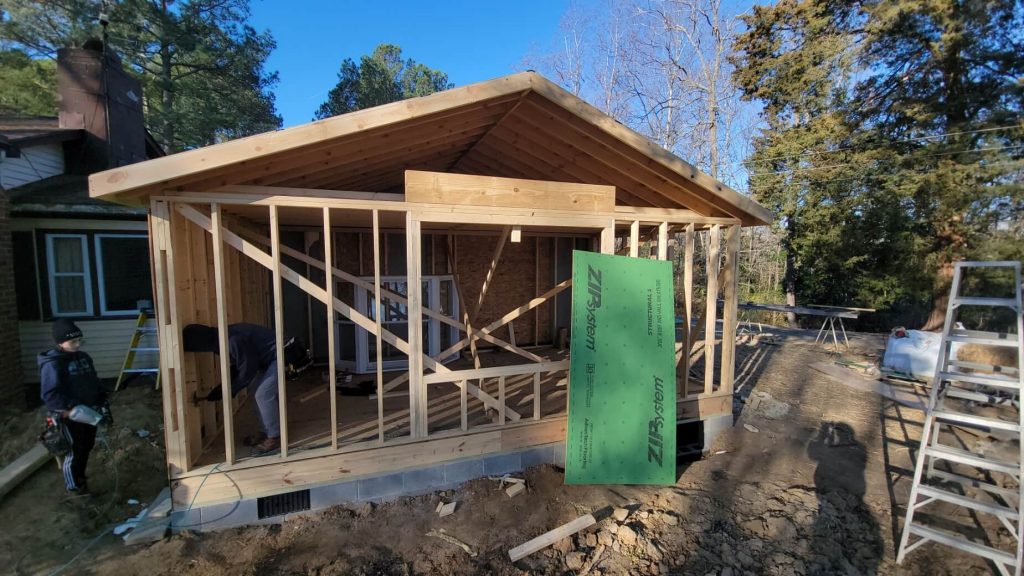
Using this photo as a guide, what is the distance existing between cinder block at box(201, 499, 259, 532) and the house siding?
514 centimetres

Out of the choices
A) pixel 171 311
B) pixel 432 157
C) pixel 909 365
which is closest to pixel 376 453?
pixel 171 311

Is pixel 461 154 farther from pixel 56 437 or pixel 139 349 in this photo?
pixel 139 349

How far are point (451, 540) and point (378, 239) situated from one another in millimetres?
2746

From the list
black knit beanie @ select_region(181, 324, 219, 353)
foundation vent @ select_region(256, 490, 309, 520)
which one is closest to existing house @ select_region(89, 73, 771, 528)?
foundation vent @ select_region(256, 490, 309, 520)

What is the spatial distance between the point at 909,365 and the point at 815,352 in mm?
2304

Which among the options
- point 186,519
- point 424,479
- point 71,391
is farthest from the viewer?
point 424,479

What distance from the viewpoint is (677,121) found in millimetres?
17281

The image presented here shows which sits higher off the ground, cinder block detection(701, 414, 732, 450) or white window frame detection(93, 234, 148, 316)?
white window frame detection(93, 234, 148, 316)

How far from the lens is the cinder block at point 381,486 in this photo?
3.85m

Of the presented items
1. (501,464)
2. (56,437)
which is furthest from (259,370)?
(501,464)

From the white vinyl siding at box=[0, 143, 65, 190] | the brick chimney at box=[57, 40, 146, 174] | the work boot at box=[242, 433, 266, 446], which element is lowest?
the work boot at box=[242, 433, 266, 446]

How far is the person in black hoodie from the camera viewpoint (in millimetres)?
3660

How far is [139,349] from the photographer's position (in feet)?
21.3

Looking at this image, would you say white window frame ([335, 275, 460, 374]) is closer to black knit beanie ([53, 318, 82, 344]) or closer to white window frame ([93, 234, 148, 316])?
black knit beanie ([53, 318, 82, 344])
